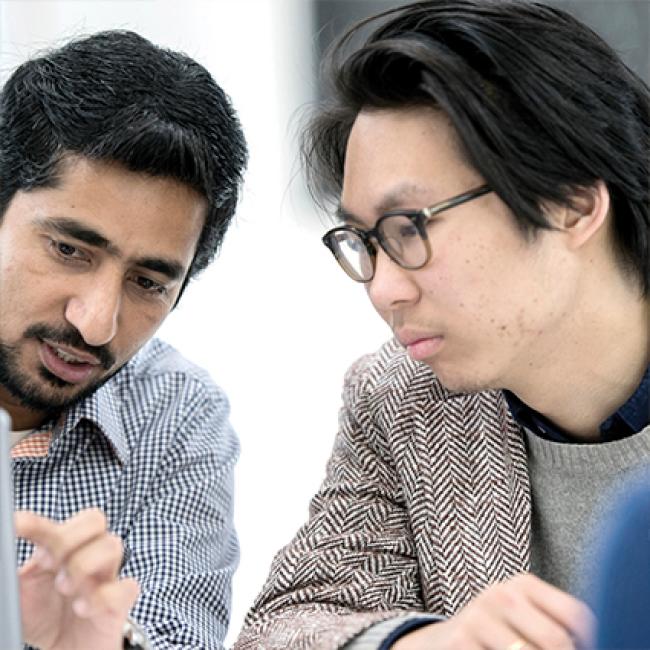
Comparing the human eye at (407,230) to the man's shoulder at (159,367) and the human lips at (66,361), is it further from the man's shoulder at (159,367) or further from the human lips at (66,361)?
the man's shoulder at (159,367)

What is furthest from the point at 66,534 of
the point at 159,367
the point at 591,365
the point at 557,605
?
the point at 159,367

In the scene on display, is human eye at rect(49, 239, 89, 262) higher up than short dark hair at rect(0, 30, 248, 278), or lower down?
lower down

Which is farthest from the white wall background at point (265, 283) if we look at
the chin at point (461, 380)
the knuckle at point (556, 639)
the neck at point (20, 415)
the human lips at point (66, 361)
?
the knuckle at point (556, 639)

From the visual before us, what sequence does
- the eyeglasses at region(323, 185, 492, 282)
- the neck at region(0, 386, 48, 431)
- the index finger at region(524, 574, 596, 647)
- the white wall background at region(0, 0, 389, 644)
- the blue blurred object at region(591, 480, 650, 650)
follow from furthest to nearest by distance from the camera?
the white wall background at region(0, 0, 389, 644) → the neck at region(0, 386, 48, 431) → the eyeglasses at region(323, 185, 492, 282) → the index finger at region(524, 574, 596, 647) → the blue blurred object at region(591, 480, 650, 650)

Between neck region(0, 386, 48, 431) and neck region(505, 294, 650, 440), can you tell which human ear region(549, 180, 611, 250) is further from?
neck region(0, 386, 48, 431)

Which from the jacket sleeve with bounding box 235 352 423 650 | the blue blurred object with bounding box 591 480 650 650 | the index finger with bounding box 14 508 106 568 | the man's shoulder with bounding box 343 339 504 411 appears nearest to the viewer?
the blue blurred object with bounding box 591 480 650 650

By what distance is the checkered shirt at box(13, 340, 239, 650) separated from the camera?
1542 millimetres

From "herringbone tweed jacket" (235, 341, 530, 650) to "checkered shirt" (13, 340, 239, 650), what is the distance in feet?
0.66

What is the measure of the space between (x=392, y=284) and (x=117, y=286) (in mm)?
416

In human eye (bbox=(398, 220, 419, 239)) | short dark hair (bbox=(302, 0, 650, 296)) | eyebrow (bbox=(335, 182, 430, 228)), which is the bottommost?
human eye (bbox=(398, 220, 419, 239))

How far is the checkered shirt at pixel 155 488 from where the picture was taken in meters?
1.54

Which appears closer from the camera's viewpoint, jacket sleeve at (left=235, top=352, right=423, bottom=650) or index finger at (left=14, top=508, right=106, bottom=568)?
index finger at (left=14, top=508, right=106, bottom=568)

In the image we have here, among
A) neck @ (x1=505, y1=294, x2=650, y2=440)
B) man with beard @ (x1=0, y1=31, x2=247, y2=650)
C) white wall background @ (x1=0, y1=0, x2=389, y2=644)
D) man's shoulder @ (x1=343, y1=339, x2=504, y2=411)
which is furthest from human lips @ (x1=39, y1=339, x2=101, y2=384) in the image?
white wall background @ (x1=0, y1=0, x2=389, y2=644)

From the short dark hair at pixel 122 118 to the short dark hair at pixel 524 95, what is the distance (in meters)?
0.27
